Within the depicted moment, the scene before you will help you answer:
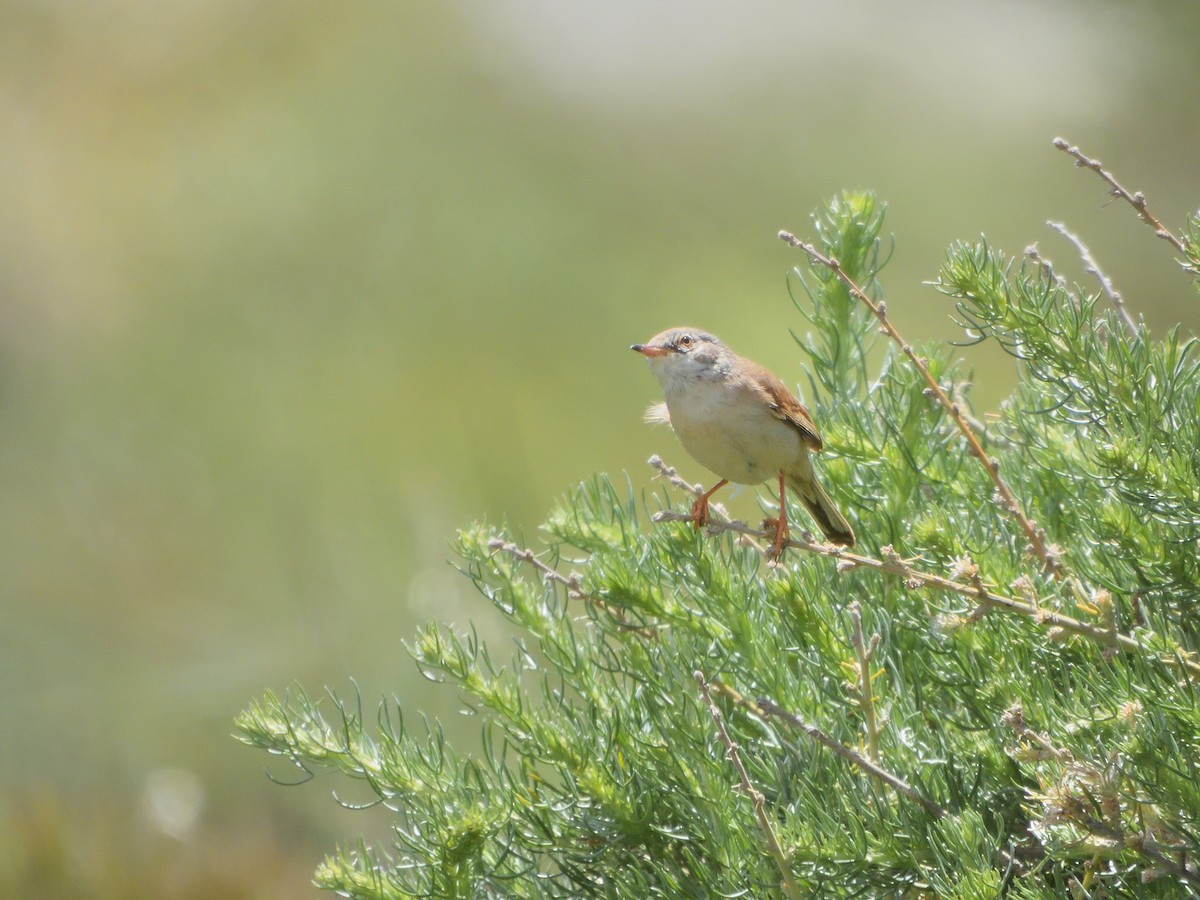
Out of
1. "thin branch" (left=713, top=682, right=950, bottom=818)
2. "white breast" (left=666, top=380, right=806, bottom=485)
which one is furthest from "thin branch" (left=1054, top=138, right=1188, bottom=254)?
"white breast" (left=666, top=380, right=806, bottom=485)

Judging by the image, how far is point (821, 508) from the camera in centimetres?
183

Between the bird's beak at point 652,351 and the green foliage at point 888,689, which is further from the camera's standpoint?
the bird's beak at point 652,351

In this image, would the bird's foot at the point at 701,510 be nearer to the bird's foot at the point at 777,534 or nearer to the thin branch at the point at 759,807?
the bird's foot at the point at 777,534

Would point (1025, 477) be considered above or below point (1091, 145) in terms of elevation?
below

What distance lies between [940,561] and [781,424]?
0.82 m

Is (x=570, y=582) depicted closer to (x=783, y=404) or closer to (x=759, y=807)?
(x=759, y=807)

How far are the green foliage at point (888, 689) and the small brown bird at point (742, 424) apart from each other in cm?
44

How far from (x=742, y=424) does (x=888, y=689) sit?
836mm

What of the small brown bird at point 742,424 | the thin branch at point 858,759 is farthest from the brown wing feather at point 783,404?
the thin branch at point 858,759

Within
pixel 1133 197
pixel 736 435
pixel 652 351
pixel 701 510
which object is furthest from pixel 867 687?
pixel 652 351

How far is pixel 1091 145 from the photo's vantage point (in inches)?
229

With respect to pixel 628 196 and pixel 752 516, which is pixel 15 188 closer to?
pixel 628 196

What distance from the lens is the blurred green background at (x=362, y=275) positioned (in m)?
3.77

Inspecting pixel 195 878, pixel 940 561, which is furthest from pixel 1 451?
pixel 940 561
